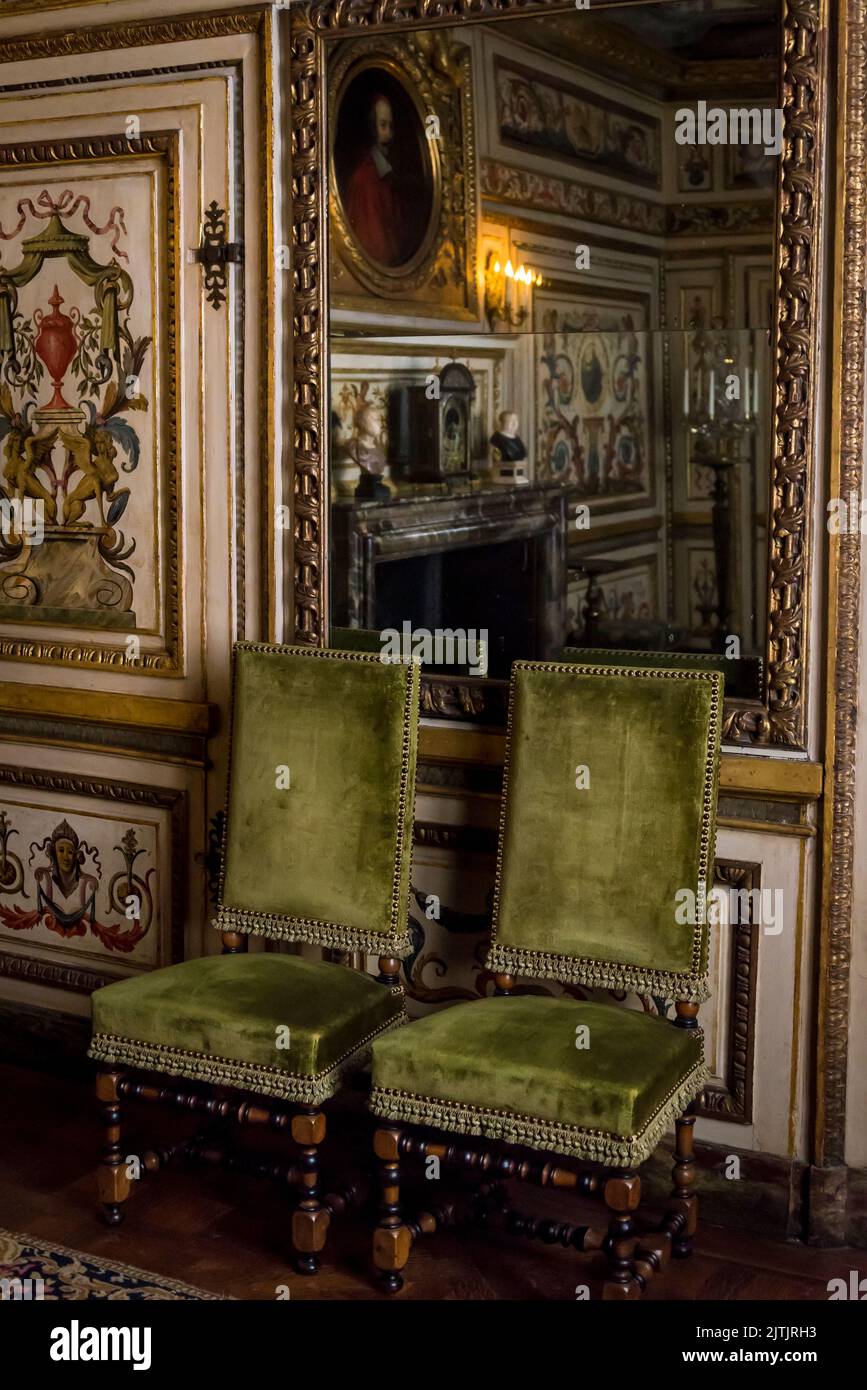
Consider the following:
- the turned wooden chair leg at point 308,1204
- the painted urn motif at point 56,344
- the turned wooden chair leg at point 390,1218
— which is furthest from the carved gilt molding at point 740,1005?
the painted urn motif at point 56,344

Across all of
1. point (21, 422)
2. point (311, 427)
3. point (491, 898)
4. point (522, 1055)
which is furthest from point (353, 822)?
point (21, 422)

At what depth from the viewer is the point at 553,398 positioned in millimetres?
3203

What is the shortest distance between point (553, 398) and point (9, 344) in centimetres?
154

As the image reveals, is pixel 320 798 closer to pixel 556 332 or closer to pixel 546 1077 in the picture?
pixel 546 1077

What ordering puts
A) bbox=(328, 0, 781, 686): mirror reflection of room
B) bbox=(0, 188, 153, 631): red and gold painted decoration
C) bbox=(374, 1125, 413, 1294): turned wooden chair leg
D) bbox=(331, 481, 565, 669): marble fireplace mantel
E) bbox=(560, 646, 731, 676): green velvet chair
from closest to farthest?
bbox=(374, 1125, 413, 1294): turned wooden chair leg < bbox=(328, 0, 781, 686): mirror reflection of room < bbox=(560, 646, 731, 676): green velvet chair < bbox=(331, 481, 565, 669): marble fireplace mantel < bbox=(0, 188, 153, 631): red and gold painted decoration

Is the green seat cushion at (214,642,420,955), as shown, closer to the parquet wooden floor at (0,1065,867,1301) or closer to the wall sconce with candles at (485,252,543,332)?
the parquet wooden floor at (0,1065,867,1301)

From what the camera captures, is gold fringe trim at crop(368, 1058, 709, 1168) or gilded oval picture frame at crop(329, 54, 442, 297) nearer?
gold fringe trim at crop(368, 1058, 709, 1168)

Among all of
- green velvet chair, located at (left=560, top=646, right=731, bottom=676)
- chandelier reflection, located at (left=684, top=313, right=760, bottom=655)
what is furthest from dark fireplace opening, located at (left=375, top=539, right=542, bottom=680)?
chandelier reflection, located at (left=684, top=313, right=760, bottom=655)

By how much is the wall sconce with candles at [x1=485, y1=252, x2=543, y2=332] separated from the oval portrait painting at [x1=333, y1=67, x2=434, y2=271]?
7.3 inches

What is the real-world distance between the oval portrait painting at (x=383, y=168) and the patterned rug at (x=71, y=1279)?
215 cm

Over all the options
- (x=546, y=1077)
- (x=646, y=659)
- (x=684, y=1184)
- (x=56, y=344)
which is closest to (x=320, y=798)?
(x=646, y=659)

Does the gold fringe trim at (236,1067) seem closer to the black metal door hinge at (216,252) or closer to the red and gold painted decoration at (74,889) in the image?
the red and gold painted decoration at (74,889)

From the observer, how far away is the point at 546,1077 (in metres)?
2.71

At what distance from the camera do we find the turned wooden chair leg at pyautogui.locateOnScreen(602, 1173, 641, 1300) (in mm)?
2701
